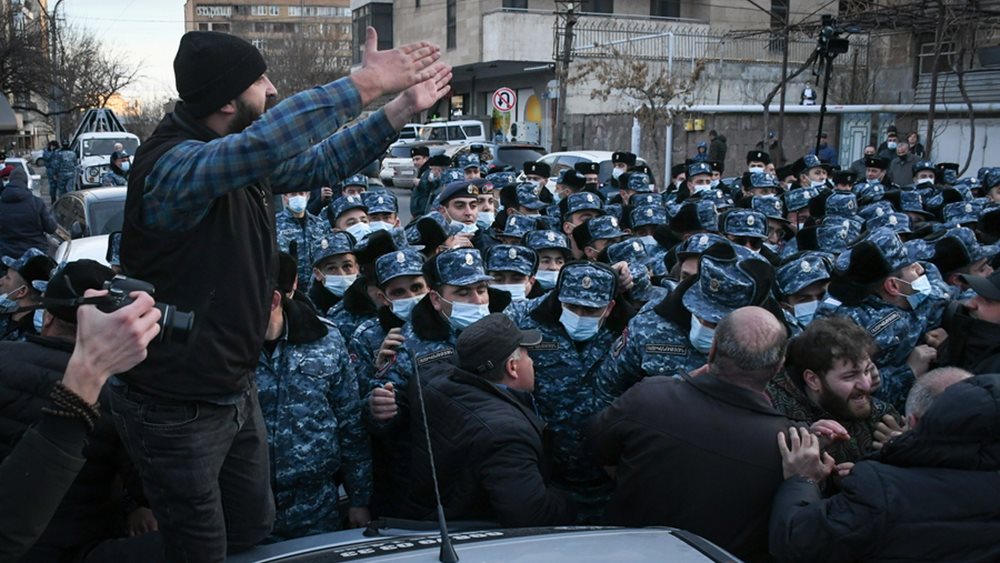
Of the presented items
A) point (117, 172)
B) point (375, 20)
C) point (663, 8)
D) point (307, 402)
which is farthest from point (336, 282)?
point (375, 20)

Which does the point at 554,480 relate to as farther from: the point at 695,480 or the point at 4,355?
the point at 4,355

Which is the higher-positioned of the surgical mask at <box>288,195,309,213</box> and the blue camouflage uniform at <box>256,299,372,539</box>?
the surgical mask at <box>288,195,309,213</box>

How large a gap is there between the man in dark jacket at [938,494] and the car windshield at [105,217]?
1053 centimetres

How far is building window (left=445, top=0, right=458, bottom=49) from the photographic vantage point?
43.2 meters

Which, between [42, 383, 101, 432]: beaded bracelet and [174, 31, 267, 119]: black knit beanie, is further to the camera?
[174, 31, 267, 119]: black knit beanie

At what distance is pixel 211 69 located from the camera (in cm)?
257

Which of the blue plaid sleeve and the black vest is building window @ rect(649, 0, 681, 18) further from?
the blue plaid sleeve

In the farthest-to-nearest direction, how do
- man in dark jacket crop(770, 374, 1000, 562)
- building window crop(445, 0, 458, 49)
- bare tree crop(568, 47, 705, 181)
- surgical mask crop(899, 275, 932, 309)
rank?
building window crop(445, 0, 458, 49) → bare tree crop(568, 47, 705, 181) → surgical mask crop(899, 275, 932, 309) → man in dark jacket crop(770, 374, 1000, 562)

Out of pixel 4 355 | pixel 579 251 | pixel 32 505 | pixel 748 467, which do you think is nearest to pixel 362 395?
pixel 4 355

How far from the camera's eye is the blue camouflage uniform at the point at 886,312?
4.84 meters

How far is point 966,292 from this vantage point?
5816 mm

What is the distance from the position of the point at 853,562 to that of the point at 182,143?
244 cm

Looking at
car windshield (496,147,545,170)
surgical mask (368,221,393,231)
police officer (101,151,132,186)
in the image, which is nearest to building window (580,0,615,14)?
car windshield (496,147,545,170)

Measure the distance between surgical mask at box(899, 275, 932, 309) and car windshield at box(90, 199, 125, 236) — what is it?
374 inches
